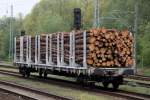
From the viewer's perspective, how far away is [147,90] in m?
23.3

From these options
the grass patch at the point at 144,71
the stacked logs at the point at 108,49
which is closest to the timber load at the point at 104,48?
the stacked logs at the point at 108,49

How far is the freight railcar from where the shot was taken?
22.6 m

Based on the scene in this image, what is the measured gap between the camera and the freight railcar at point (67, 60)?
22.6 m

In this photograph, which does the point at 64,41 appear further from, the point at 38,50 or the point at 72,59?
the point at 38,50

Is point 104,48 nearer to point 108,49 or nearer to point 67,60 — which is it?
point 108,49

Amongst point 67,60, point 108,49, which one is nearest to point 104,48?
point 108,49

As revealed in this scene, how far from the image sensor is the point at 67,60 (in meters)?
25.0

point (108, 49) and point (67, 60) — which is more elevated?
point (108, 49)

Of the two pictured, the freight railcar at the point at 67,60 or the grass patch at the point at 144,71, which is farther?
the grass patch at the point at 144,71

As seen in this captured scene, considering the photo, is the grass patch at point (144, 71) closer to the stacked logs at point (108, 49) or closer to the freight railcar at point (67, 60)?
the freight railcar at point (67, 60)

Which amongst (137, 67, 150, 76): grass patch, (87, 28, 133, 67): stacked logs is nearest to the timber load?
(87, 28, 133, 67): stacked logs

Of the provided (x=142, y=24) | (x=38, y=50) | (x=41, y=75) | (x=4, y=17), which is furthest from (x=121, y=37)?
(x=4, y=17)

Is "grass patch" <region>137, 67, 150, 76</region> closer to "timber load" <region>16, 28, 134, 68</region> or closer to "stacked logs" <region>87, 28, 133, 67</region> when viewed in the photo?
"timber load" <region>16, 28, 134, 68</region>

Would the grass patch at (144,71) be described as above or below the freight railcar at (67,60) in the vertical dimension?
below
